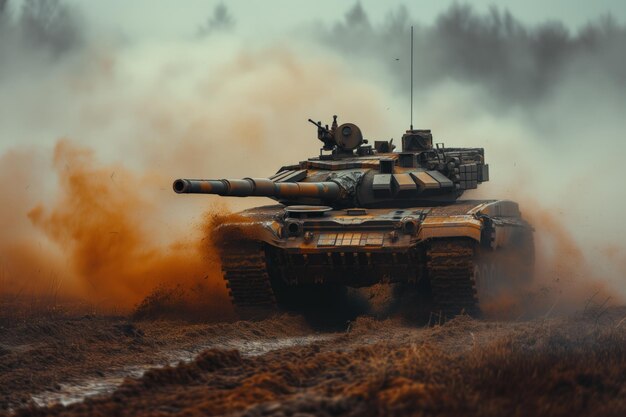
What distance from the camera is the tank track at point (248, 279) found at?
1738 centimetres

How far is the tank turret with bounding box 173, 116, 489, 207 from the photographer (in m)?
18.2

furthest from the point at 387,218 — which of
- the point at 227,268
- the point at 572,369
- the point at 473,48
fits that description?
the point at 473,48

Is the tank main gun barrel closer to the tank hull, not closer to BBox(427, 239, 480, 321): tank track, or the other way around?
the tank hull

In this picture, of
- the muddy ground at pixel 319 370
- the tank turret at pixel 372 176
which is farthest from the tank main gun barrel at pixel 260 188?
the muddy ground at pixel 319 370

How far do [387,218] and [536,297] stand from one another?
3.78 m

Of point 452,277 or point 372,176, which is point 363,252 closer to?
point 452,277

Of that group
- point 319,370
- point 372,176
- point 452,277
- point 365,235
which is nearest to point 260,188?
point 365,235

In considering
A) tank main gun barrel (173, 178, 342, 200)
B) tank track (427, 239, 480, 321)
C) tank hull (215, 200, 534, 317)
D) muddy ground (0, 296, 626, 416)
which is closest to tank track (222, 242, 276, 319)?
tank hull (215, 200, 534, 317)

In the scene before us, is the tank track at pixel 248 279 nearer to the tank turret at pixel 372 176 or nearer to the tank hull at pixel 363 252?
the tank hull at pixel 363 252

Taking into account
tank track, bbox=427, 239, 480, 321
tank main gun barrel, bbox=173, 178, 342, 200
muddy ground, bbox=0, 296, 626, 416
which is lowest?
muddy ground, bbox=0, 296, 626, 416

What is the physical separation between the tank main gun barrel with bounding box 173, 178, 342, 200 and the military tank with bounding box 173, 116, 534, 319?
0.04ft

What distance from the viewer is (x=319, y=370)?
11.6m

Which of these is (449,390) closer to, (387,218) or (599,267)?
(387,218)

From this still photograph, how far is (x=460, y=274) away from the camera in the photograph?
1673 centimetres
